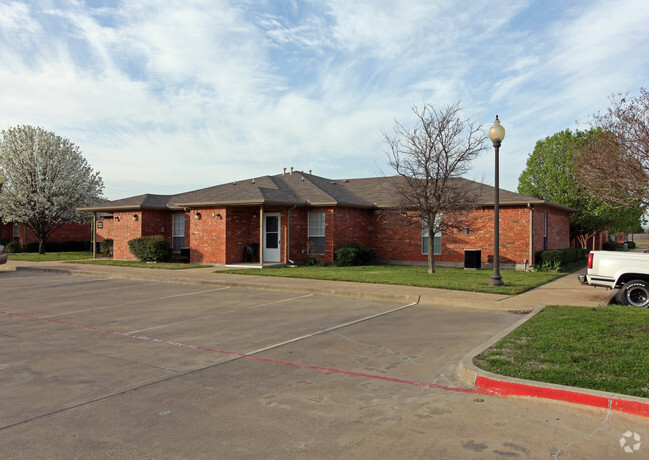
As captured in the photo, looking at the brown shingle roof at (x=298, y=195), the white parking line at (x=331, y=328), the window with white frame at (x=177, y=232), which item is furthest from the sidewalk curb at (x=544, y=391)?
the window with white frame at (x=177, y=232)

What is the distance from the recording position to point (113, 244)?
26.8 meters

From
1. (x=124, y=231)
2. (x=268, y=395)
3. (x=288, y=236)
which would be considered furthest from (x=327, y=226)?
(x=268, y=395)

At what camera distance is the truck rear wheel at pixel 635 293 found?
10481mm

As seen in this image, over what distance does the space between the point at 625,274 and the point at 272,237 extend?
46.7 feet

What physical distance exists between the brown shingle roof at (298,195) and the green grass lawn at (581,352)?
38.0 ft

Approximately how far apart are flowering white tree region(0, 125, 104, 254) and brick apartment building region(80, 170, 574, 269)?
11.8 m

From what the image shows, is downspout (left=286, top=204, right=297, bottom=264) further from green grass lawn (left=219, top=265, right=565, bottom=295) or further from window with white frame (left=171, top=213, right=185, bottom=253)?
window with white frame (left=171, top=213, right=185, bottom=253)

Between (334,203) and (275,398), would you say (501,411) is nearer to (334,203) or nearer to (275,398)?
(275,398)

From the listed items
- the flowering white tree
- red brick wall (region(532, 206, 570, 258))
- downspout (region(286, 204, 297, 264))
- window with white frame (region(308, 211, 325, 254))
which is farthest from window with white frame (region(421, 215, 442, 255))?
the flowering white tree

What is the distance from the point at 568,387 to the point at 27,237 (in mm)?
41266

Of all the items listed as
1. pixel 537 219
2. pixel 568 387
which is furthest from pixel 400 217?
pixel 568 387

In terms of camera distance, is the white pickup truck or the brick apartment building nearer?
the white pickup truck

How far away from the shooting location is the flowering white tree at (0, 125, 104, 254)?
32125mm

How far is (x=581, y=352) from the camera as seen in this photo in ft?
20.7
